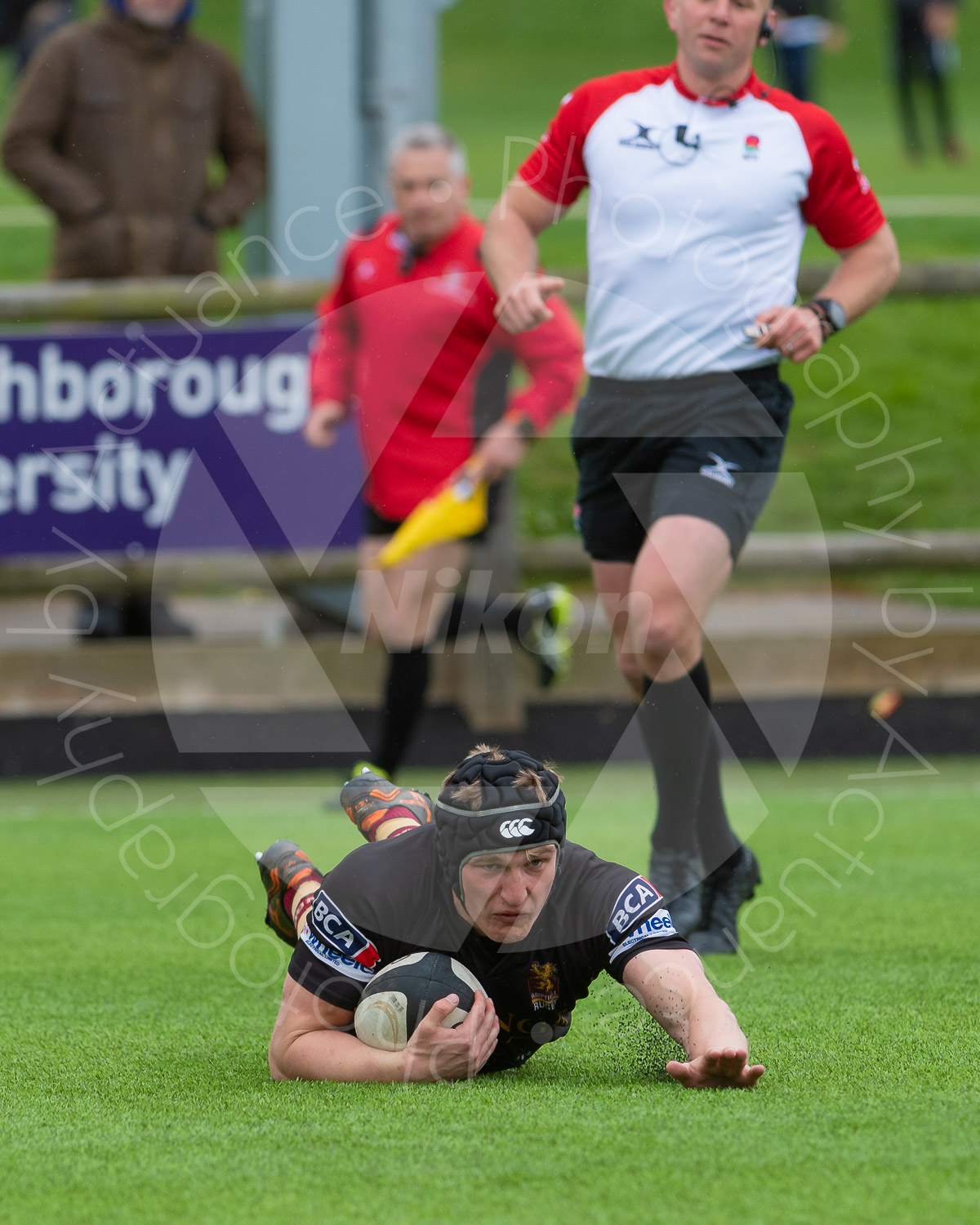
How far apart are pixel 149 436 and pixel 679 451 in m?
3.06

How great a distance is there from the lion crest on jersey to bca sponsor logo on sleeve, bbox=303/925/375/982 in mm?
238

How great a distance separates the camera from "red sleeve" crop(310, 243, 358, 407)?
210 inches

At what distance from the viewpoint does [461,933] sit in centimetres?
265

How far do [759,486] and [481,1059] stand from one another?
1571mm

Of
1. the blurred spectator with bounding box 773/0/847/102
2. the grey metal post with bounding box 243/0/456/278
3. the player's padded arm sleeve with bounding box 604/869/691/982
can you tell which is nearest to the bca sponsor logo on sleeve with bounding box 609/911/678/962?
the player's padded arm sleeve with bounding box 604/869/691/982

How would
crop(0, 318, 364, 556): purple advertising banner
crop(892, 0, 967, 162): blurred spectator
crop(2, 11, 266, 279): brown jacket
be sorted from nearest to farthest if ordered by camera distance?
crop(0, 318, 364, 556): purple advertising banner → crop(2, 11, 266, 279): brown jacket → crop(892, 0, 967, 162): blurred spectator

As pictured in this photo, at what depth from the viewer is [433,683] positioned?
6.62 meters

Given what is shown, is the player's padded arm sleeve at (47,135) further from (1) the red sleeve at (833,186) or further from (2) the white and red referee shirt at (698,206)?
(1) the red sleeve at (833,186)

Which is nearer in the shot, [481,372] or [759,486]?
[759,486]

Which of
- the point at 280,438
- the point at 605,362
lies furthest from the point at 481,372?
the point at 280,438

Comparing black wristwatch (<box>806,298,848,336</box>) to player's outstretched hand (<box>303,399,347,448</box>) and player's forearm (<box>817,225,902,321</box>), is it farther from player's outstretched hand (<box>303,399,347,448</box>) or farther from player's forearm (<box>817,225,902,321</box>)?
player's outstretched hand (<box>303,399,347,448</box>)

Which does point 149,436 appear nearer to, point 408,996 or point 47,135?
point 47,135

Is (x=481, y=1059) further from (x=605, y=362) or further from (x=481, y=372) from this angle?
(x=481, y=372)

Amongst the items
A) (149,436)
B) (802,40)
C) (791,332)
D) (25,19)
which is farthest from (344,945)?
(25,19)
